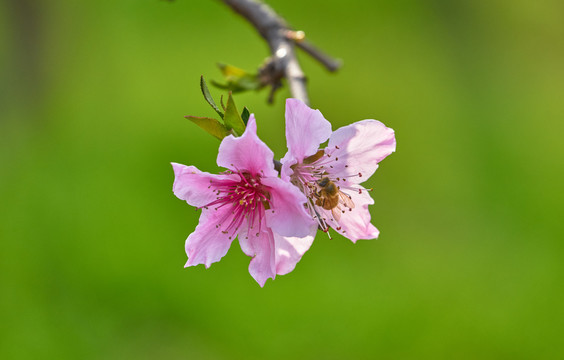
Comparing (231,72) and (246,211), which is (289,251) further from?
(231,72)

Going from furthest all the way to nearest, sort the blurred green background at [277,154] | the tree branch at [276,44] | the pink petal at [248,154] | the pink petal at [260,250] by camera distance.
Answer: the blurred green background at [277,154], the tree branch at [276,44], the pink petal at [260,250], the pink petal at [248,154]

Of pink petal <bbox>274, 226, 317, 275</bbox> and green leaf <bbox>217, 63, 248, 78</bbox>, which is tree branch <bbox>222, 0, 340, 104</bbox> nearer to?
green leaf <bbox>217, 63, 248, 78</bbox>

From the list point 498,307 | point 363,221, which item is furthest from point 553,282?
point 363,221

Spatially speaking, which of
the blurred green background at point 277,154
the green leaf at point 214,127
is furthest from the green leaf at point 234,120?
the blurred green background at point 277,154

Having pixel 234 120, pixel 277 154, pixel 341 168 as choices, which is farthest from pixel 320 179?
pixel 277 154

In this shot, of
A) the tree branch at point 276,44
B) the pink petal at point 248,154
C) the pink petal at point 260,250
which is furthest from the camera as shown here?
the tree branch at point 276,44

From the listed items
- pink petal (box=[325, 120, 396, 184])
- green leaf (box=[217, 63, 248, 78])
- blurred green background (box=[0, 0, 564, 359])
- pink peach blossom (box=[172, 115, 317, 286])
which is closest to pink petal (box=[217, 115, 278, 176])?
pink peach blossom (box=[172, 115, 317, 286])

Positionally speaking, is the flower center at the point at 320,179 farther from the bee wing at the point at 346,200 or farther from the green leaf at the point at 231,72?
the green leaf at the point at 231,72
